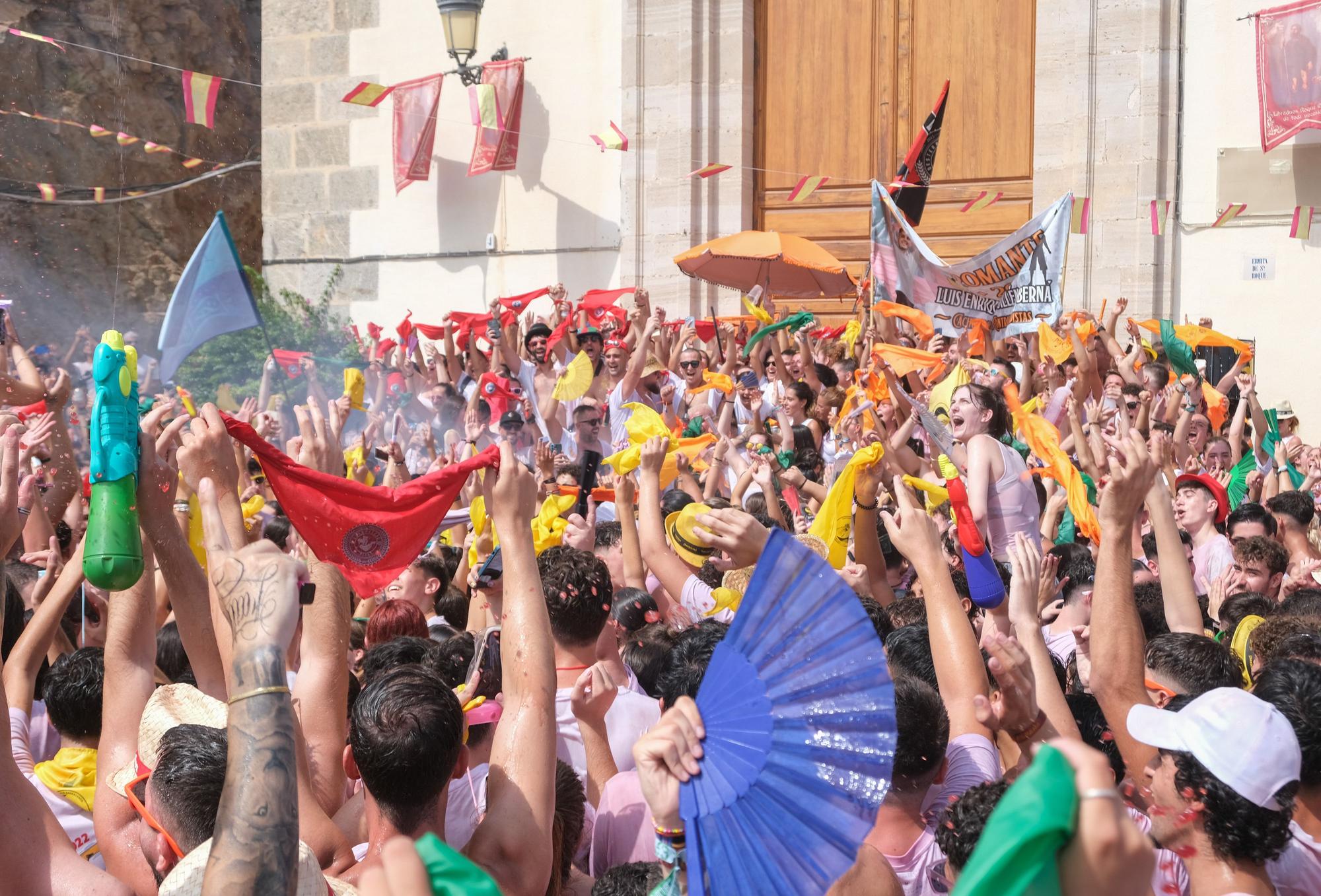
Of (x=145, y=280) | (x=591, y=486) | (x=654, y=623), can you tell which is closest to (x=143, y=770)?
(x=654, y=623)

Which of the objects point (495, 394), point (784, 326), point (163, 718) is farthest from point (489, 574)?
point (784, 326)

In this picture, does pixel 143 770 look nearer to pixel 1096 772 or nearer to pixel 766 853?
pixel 766 853

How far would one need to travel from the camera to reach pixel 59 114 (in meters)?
17.8

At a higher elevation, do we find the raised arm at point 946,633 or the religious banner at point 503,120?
the religious banner at point 503,120

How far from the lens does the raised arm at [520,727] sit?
2719 millimetres

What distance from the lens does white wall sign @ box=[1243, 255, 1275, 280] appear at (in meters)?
12.7

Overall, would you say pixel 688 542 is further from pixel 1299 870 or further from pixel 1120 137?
pixel 1120 137

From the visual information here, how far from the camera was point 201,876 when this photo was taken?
85.9 inches

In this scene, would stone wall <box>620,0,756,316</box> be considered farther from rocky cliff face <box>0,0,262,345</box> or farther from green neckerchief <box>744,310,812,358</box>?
rocky cliff face <box>0,0,262,345</box>

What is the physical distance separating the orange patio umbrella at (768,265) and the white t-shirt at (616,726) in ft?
28.9

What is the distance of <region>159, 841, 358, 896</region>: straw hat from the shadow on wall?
1340 cm

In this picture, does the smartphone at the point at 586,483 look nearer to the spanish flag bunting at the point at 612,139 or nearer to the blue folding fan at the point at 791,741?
the blue folding fan at the point at 791,741

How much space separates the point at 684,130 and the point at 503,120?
6.93ft

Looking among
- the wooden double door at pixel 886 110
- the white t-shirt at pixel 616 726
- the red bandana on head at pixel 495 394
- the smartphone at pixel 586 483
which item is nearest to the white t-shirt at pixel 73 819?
the white t-shirt at pixel 616 726
